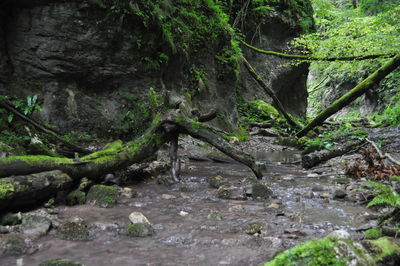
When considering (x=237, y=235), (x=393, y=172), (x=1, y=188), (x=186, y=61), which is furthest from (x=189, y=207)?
(x=186, y=61)

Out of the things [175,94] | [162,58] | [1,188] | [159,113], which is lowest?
[1,188]

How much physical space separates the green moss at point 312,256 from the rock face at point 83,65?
7094 millimetres

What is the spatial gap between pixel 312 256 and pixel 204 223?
1.92 metres

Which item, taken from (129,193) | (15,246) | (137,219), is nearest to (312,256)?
(137,219)

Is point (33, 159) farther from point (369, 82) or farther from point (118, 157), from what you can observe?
point (369, 82)

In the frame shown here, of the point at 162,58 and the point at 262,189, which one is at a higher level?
the point at 162,58

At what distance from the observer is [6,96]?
22.7 feet

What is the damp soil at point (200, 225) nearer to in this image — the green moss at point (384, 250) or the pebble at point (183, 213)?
the pebble at point (183, 213)

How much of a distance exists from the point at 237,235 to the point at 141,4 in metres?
7.25

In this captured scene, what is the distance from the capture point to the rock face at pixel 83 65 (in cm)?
726

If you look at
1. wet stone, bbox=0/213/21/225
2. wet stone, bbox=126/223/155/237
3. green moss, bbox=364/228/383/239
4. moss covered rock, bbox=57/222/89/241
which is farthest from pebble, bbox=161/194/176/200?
green moss, bbox=364/228/383/239

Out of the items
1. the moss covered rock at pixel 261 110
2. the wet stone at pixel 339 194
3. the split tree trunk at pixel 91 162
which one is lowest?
the wet stone at pixel 339 194

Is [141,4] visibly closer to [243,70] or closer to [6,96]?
[6,96]

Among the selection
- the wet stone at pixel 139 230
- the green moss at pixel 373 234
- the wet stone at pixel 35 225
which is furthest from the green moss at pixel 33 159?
the green moss at pixel 373 234
